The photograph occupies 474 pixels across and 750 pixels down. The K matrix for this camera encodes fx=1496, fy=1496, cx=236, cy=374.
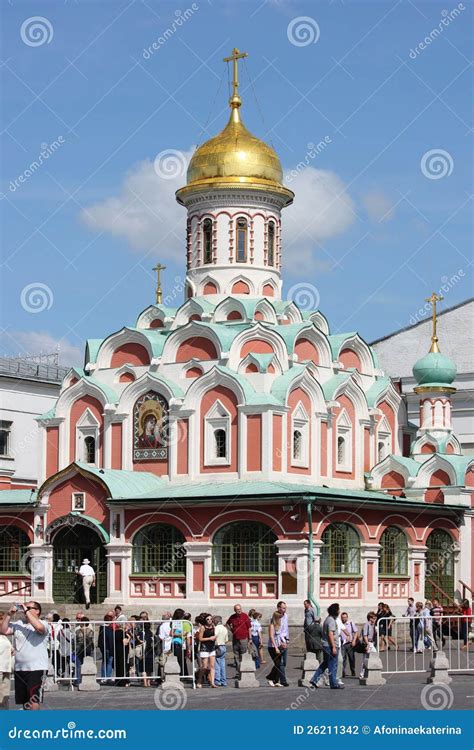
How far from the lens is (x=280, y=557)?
3719 centimetres

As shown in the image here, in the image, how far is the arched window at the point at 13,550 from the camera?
41625mm

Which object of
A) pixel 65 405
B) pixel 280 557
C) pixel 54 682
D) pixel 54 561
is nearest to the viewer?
pixel 54 682

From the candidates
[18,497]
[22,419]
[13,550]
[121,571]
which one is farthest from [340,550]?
[22,419]

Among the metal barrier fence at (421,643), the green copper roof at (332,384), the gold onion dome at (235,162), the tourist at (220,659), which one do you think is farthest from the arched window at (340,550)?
the tourist at (220,659)

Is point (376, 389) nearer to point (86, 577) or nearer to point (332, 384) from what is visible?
point (332, 384)

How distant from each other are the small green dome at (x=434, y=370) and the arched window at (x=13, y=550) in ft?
42.4

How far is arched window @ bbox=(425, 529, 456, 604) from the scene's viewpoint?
42406mm

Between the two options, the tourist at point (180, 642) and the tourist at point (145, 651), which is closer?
the tourist at point (145, 651)

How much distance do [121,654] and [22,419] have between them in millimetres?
29063

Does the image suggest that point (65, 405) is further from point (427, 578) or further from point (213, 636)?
point (213, 636)

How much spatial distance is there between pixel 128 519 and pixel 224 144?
476 inches

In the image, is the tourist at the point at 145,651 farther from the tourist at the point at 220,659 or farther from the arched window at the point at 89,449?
the arched window at the point at 89,449

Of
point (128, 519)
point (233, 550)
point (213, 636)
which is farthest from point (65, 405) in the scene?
point (213, 636)

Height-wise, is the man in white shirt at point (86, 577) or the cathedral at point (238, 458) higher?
the cathedral at point (238, 458)
